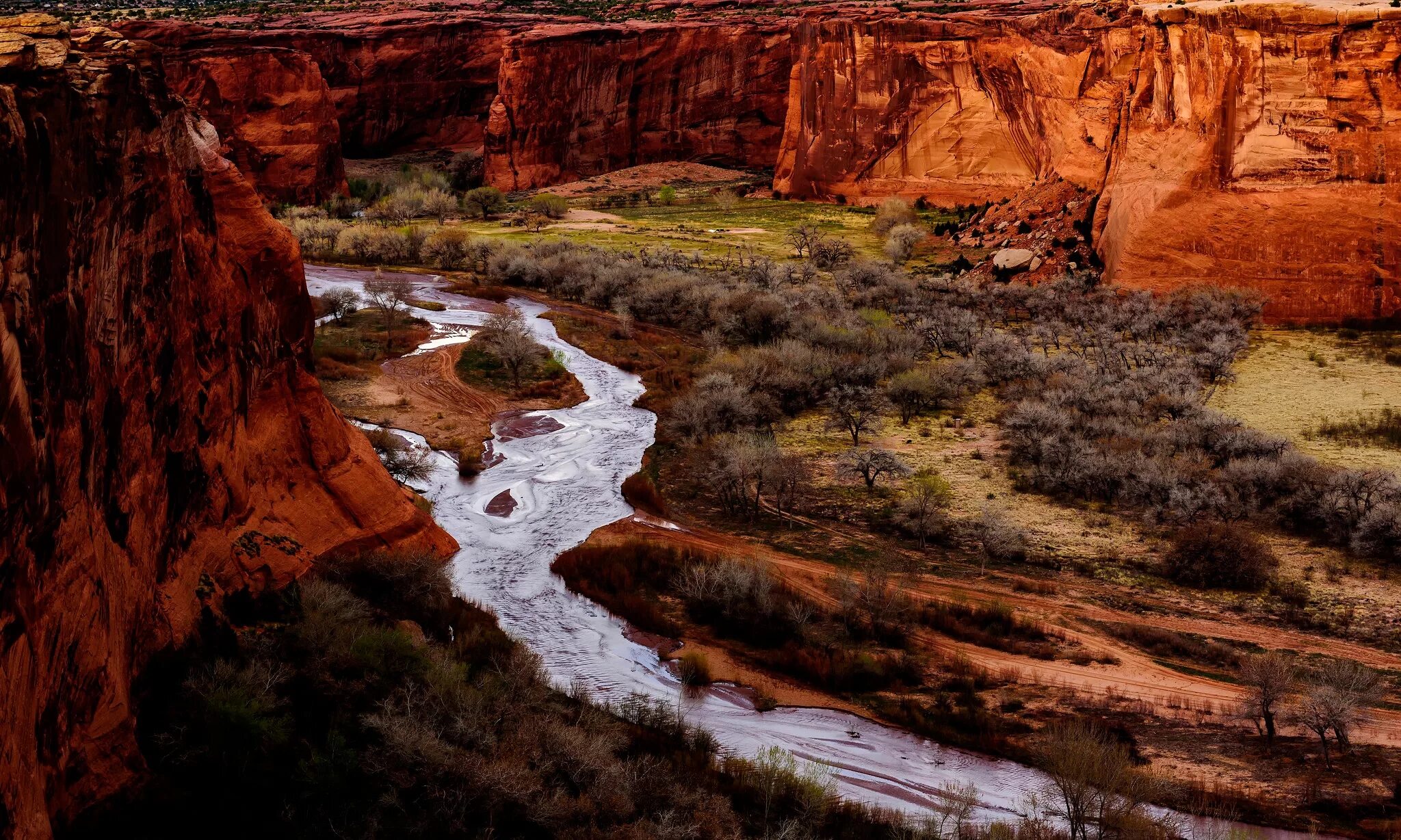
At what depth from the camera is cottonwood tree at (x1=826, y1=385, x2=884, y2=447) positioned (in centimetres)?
2119

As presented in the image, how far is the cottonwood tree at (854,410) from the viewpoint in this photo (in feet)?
69.5

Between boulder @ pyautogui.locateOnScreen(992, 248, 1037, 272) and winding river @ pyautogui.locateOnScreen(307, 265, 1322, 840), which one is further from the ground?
boulder @ pyautogui.locateOnScreen(992, 248, 1037, 272)

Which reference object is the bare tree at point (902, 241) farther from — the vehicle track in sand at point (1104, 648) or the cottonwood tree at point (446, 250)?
the vehicle track in sand at point (1104, 648)

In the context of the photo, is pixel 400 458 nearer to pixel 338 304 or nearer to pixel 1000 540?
pixel 1000 540

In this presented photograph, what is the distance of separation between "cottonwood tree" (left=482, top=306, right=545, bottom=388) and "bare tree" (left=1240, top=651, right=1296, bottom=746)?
619 inches

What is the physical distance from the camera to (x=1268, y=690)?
11.9 m

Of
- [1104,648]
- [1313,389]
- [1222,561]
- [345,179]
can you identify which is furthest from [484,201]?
[1104,648]

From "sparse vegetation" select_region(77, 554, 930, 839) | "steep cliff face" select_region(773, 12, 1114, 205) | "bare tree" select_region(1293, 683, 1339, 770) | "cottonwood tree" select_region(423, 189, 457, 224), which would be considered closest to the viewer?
"sparse vegetation" select_region(77, 554, 930, 839)

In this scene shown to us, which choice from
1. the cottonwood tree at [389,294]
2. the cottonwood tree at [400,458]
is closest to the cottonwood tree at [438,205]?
the cottonwood tree at [389,294]

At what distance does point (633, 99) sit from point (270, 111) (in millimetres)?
16122

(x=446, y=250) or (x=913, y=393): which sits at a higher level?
(x=913, y=393)

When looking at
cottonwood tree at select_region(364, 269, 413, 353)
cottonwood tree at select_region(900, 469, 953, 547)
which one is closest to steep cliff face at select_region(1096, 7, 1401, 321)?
cottonwood tree at select_region(900, 469, 953, 547)

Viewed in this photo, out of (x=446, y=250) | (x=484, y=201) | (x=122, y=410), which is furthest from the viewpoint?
(x=484, y=201)

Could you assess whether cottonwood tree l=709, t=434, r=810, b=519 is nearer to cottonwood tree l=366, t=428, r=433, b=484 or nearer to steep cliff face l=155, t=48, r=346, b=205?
cottonwood tree l=366, t=428, r=433, b=484
